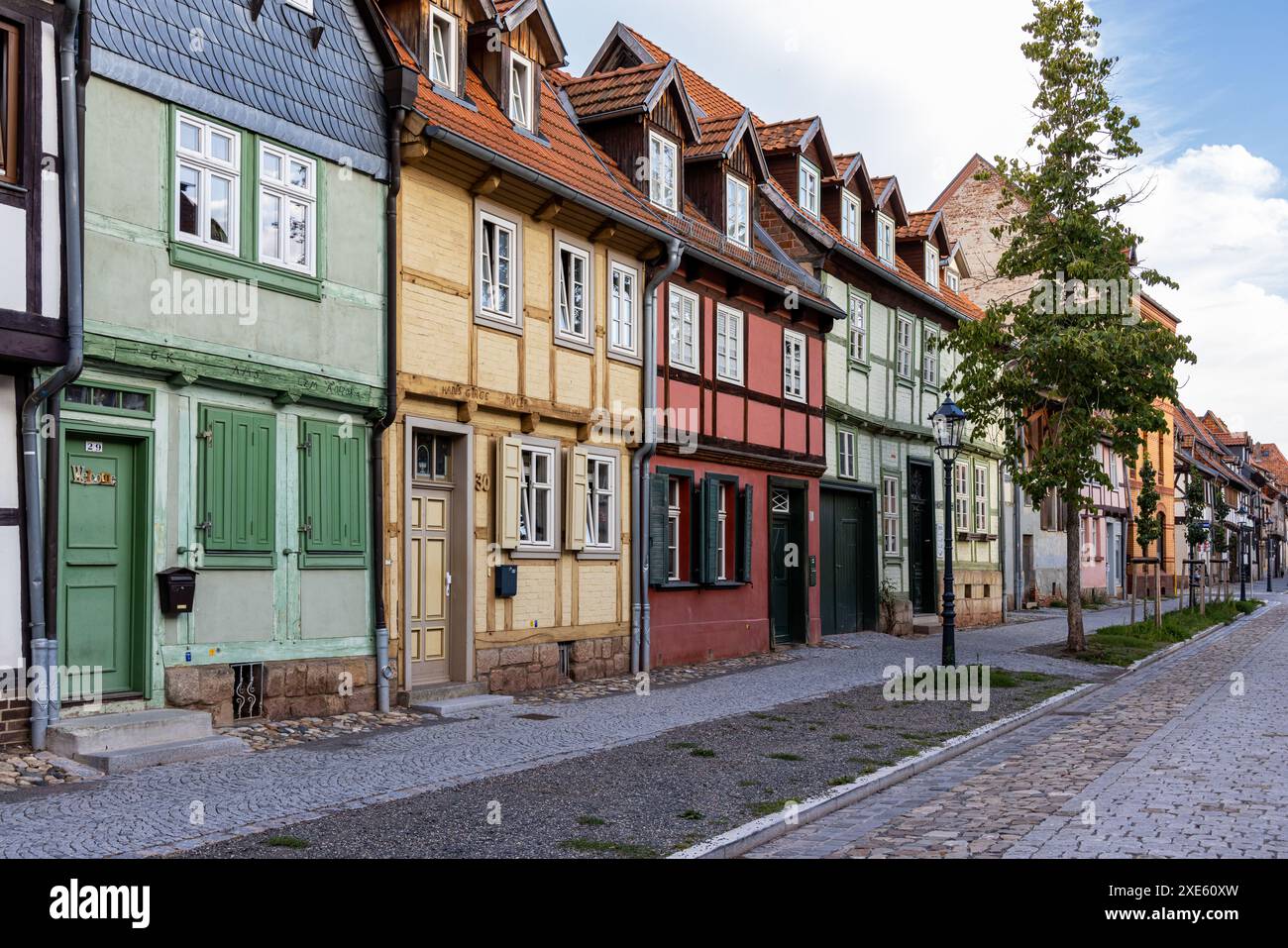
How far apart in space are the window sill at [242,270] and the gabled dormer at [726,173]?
10293mm

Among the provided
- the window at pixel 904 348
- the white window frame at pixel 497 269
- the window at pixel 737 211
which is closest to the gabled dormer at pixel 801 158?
the window at pixel 737 211

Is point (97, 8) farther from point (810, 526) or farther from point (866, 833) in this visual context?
point (810, 526)

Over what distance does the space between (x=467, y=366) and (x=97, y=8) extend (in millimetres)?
5514

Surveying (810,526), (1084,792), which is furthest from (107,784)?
(810,526)

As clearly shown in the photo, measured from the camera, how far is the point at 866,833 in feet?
27.5

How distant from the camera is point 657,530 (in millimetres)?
19109

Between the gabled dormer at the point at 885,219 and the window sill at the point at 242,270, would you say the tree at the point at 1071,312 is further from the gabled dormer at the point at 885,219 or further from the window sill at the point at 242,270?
the window sill at the point at 242,270

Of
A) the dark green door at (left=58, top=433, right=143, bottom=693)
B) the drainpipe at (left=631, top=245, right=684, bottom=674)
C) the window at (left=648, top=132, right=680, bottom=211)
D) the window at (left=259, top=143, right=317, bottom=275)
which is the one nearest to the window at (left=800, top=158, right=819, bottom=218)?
the window at (left=648, top=132, right=680, bottom=211)

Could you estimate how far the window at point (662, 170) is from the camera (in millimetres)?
20328

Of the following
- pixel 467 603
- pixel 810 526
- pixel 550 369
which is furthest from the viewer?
pixel 810 526

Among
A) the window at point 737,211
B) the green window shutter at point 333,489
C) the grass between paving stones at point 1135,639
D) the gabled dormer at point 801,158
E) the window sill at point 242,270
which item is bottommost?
the grass between paving stones at point 1135,639

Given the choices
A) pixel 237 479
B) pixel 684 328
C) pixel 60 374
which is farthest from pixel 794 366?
pixel 60 374

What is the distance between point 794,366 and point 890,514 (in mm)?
5888

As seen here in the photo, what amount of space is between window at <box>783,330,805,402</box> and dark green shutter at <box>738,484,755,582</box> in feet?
8.59
